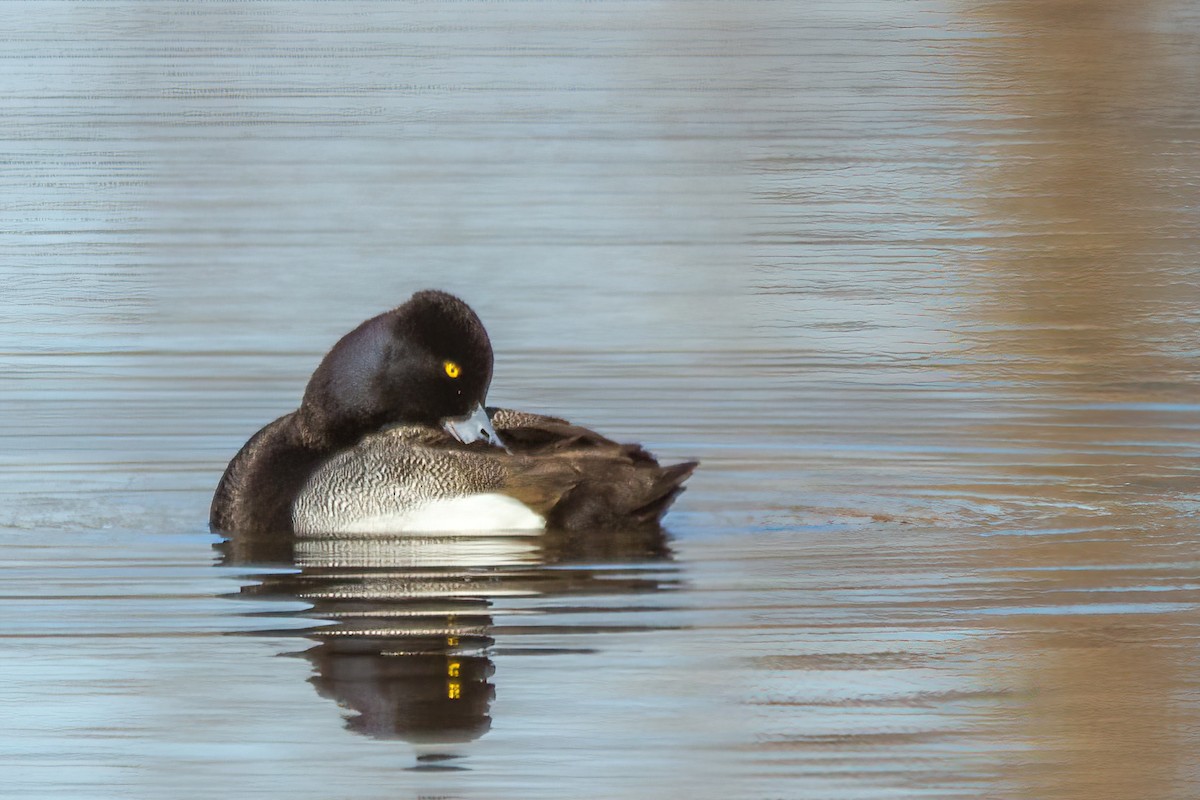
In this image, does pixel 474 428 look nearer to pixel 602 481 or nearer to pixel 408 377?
pixel 408 377

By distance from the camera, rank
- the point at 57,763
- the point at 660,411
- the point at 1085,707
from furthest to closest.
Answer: the point at 660,411
the point at 1085,707
the point at 57,763

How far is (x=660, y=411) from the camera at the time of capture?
10984 millimetres

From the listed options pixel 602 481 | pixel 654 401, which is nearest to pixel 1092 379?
pixel 654 401

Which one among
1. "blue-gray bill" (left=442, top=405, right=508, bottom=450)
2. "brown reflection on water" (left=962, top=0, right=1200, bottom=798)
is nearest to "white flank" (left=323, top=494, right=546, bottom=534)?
"blue-gray bill" (left=442, top=405, right=508, bottom=450)

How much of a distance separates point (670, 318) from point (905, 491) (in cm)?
359

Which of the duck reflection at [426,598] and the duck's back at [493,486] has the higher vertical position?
the duck's back at [493,486]

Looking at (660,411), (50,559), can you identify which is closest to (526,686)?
(50,559)

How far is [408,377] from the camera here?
9141 millimetres

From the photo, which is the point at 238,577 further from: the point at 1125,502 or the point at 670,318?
the point at 670,318

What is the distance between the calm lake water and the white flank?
0.09 m

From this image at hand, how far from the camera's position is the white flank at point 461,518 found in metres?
8.81

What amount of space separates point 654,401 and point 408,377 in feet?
7.27

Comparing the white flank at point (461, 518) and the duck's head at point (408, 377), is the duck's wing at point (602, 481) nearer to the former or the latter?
the white flank at point (461, 518)

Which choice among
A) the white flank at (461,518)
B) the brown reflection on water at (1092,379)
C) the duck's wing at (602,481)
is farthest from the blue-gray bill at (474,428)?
the brown reflection on water at (1092,379)
